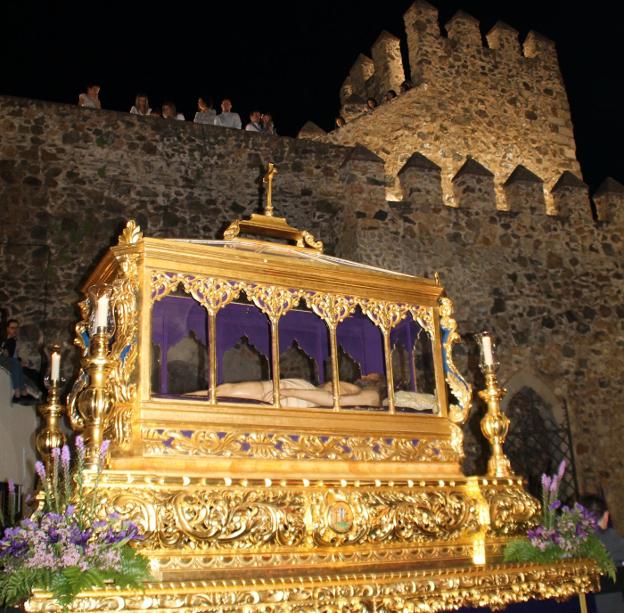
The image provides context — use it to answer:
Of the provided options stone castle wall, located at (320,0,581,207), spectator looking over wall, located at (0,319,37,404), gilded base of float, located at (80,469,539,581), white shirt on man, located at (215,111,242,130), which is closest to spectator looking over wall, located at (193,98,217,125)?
white shirt on man, located at (215,111,242,130)

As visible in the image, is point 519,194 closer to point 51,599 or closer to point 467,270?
point 467,270

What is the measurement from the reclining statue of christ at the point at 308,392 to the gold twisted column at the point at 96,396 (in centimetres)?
60

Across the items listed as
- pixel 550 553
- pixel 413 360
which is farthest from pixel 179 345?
pixel 550 553

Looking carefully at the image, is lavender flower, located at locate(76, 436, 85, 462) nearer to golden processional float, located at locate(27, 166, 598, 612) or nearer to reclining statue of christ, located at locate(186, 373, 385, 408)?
golden processional float, located at locate(27, 166, 598, 612)

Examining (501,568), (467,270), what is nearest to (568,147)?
(467,270)

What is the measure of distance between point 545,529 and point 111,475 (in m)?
2.82

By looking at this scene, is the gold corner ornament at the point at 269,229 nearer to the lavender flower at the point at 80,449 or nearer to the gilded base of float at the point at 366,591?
the lavender flower at the point at 80,449

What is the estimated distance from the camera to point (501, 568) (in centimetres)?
451

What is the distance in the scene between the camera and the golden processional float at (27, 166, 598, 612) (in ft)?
12.3

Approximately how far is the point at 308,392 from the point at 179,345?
910mm

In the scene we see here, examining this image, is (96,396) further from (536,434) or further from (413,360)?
(536,434)

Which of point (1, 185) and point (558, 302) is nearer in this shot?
point (1, 185)

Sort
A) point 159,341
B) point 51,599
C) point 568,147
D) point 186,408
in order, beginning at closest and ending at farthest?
point 51,599, point 186,408, point 159,341, point 568,147

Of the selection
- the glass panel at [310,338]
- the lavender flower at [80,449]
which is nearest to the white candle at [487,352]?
the glass panel at [310,338]
